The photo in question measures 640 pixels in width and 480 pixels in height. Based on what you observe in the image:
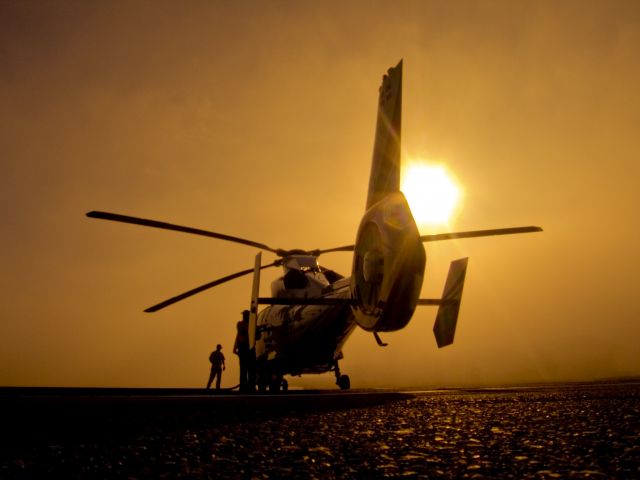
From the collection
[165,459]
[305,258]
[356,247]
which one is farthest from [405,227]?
[305,258]

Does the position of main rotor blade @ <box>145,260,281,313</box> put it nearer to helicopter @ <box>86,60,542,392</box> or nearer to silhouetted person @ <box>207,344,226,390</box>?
helicopter @ <box>86,60,542,392</box>

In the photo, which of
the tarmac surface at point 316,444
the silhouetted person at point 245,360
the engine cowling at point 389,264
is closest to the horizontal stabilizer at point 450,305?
the engine cowling at point 389,264

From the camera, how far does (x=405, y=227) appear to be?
1050 cm

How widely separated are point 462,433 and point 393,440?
0.64 meters

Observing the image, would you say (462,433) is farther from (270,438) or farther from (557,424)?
(270,438)

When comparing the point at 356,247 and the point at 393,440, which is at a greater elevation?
the point at 356,247

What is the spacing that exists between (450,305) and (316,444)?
348 inches

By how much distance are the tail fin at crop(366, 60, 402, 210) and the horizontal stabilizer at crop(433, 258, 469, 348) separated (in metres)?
2.36

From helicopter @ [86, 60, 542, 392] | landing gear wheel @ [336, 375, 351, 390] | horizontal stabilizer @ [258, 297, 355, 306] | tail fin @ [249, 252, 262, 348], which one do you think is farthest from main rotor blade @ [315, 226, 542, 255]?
landing gear wheel @ [336, 375, 351, 390]

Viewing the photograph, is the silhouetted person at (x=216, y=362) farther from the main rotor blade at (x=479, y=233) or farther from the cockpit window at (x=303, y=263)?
the main rotor blade at (x=479, y=233)

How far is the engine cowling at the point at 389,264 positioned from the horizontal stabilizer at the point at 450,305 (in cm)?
98

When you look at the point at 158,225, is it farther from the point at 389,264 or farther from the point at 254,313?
the point at 389,264

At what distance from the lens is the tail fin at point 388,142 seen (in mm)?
12195

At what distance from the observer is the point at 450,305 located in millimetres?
11953
